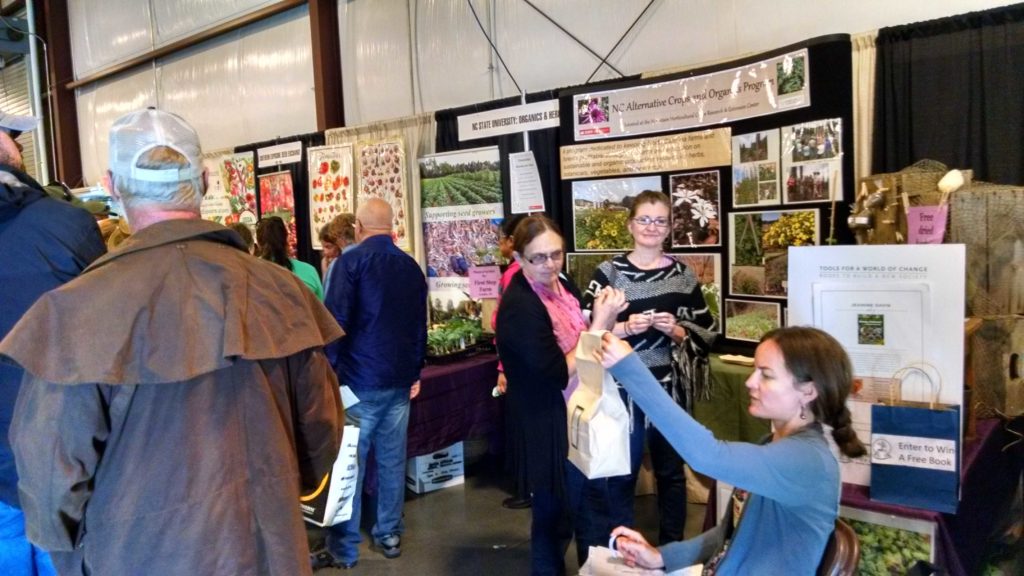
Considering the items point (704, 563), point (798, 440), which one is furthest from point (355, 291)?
point (798, 440)

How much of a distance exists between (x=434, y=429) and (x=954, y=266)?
2.48m

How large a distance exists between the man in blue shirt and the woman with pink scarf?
31.7 inches

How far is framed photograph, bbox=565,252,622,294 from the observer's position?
393 centimetres

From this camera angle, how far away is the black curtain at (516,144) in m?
4.08

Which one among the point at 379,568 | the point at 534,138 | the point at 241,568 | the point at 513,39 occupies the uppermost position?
the point at 513,39

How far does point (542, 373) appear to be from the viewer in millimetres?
2086

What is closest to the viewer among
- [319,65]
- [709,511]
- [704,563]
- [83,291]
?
[83,291]

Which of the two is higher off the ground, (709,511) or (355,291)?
(355,291)

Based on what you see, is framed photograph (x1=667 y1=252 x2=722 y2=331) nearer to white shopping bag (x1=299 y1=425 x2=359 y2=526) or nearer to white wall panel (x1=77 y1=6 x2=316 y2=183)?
white shopping bag (x1=299 y1=425 x2=359 y2=526)

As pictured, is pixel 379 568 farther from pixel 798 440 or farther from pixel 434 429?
pixel 798 440

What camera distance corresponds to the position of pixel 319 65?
5551mm

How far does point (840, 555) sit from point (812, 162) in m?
2.19

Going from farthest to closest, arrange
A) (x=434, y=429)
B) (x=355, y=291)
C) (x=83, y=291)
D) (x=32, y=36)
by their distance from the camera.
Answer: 1. (x=32, y=36)
2. (x=434, y=429)
3. (x=355, y=291)
4. (x=83, y=291)

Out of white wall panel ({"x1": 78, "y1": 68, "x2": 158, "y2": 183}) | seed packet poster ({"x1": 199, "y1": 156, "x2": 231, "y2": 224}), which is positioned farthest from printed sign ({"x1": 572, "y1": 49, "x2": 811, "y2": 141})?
white wall panel ({"x1": 78, "y1": 68, "x2": 158, "y2": 183})
